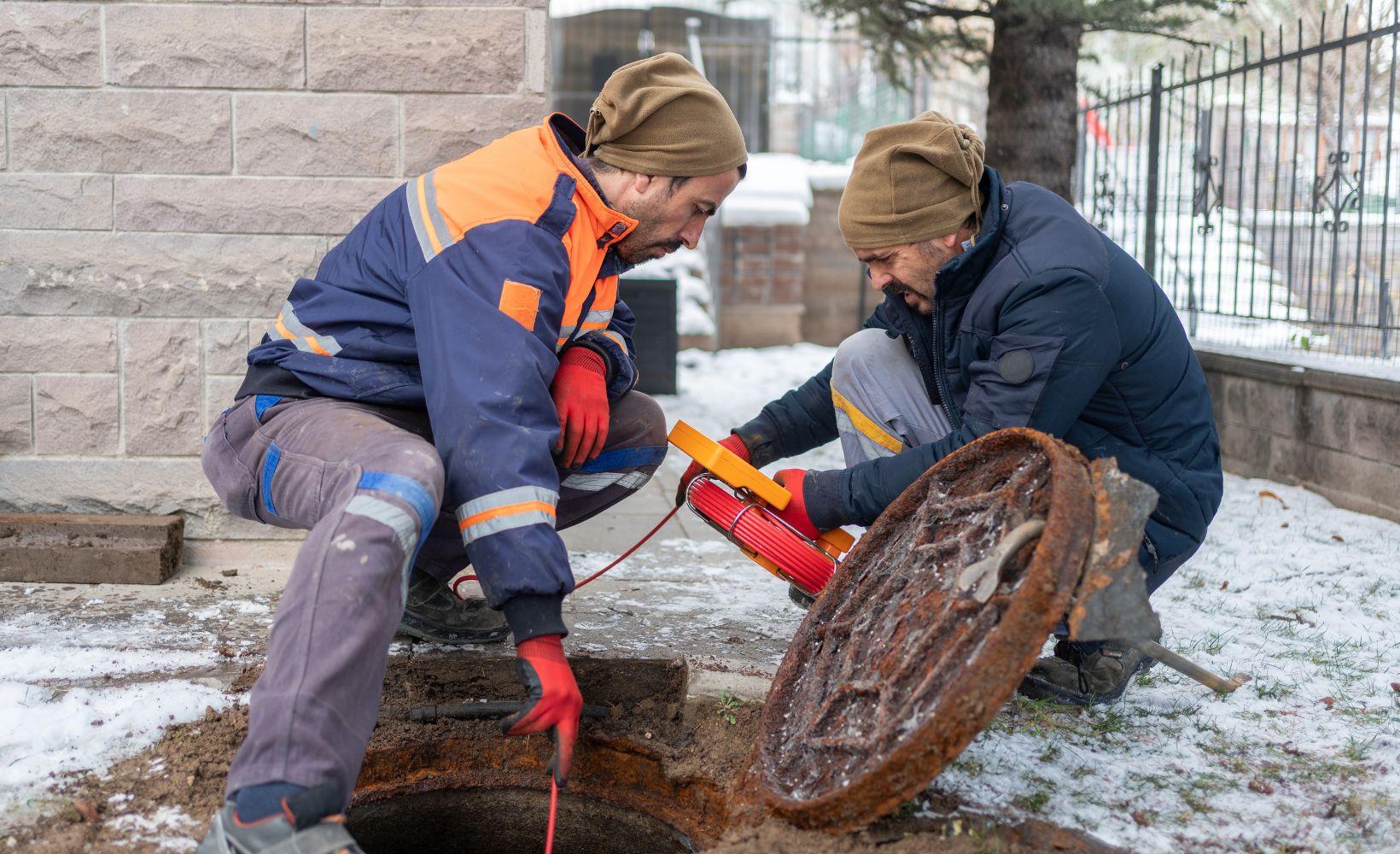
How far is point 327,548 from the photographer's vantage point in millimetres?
1881

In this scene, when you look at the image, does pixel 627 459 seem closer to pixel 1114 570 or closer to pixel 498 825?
pixel 498 825

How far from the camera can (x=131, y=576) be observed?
3420mm

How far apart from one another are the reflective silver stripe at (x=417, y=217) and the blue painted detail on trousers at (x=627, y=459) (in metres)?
0.75

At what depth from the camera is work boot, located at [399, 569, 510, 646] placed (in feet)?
9.39

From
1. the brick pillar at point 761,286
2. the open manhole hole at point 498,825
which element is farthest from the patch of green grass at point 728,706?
the brick pillar at point 761,286

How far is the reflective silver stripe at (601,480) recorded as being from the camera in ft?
9.34

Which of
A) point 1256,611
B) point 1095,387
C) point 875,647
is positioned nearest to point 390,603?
point 875,647

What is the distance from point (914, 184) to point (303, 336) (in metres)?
1.37

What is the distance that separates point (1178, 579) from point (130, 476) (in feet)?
11.1

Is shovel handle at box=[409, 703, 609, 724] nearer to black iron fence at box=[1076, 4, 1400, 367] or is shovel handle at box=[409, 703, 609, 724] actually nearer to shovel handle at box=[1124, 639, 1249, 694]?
shovel handle at box=[1124, 639, 1249, 694]

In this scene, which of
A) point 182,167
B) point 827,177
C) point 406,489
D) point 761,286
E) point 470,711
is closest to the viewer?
point 406,489

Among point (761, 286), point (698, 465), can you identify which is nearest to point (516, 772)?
point (698, 465)

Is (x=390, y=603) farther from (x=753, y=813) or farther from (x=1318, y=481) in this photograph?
(x=1318, y=481)

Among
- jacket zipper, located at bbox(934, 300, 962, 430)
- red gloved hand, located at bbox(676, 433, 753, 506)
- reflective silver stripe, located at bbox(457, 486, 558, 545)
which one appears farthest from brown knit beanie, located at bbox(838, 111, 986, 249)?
reflective silver stripe, located at bbox(457, 486, 558, 545)
